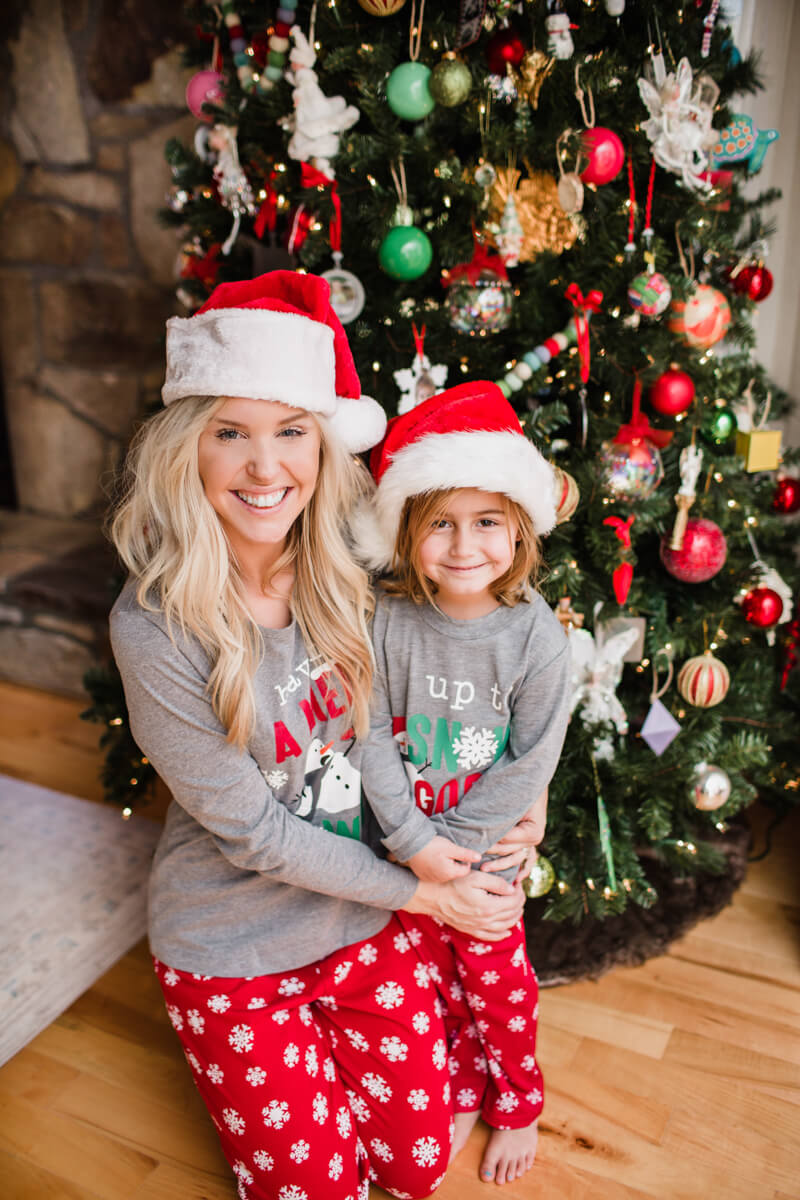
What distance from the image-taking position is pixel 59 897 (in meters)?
1.71

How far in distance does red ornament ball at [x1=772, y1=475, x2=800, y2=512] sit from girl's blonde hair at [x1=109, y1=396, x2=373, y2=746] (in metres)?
0.97

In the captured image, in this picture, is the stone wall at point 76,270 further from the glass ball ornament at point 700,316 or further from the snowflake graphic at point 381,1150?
the snowflake graphic at point 381,1150

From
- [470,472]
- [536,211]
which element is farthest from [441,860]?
[536,211]

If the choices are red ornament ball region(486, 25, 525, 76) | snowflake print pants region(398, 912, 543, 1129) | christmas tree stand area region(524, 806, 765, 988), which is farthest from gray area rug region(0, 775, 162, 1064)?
red ornament ball region(486, 25, 525, 76)

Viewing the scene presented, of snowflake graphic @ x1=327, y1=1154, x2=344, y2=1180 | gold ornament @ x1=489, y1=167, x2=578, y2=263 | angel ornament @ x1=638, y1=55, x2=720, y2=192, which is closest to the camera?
snowflake graphic @ x1=327, y1=1154, x2=344, y2=1180

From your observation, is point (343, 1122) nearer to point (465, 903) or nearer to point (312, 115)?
point (465, 903)

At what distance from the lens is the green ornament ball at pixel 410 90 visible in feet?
4.23

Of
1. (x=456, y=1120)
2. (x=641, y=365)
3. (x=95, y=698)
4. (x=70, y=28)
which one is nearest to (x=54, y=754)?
(x=95, y=698)

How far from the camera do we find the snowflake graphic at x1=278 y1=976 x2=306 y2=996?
1.19 meters

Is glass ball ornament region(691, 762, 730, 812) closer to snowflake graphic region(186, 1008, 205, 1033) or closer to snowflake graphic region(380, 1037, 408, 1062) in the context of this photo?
snowflake graphic region(380, 1037, 408, 1062)

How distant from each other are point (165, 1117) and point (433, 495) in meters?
1.05

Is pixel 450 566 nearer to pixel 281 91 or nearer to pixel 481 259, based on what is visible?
pixel 481 259

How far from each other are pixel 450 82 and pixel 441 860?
1145mm

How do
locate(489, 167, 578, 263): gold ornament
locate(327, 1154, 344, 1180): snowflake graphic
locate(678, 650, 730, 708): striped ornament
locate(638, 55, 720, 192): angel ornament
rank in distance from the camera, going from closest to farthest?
1. locate(327, 1154, 344, 1180): snowflake graphic
2. locate(638, 55, 720, 192): angel ornament
3. locate(489, 167, 578, 263): gold ornament
4. locate(678, 650, 730, 708): striped ornament
